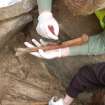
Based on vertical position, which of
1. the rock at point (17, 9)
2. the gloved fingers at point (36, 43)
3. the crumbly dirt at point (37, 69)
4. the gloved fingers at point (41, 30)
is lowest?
the crumbly dirt at point (37, 69)

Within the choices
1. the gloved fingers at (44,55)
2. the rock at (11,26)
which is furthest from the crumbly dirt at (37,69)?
the gloved fingers at (44,55)

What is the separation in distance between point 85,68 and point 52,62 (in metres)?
0.23

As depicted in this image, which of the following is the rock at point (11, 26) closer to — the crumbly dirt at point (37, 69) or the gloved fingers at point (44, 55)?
the crumbly dirt at point (37, 69)

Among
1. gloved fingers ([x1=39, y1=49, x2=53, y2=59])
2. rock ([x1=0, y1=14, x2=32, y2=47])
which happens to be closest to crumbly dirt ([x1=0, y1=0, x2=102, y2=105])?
rock ([x1=0, y1=14, x2=32, y2=47])

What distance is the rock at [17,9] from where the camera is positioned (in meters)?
1.92

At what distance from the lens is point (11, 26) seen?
198 centimetres

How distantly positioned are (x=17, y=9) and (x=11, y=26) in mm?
96

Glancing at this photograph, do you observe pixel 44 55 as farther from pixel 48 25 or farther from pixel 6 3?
pixel 6 3

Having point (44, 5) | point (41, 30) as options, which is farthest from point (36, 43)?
point (44, 5)

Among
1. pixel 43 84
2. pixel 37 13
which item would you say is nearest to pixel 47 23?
pixel 37 13

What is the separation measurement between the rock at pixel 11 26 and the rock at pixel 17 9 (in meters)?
0.04

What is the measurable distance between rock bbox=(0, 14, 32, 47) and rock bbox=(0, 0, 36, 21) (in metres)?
0.04

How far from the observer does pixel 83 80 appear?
180 centimetres

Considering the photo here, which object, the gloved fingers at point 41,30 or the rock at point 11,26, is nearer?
the gloved fingers at point 41,30
